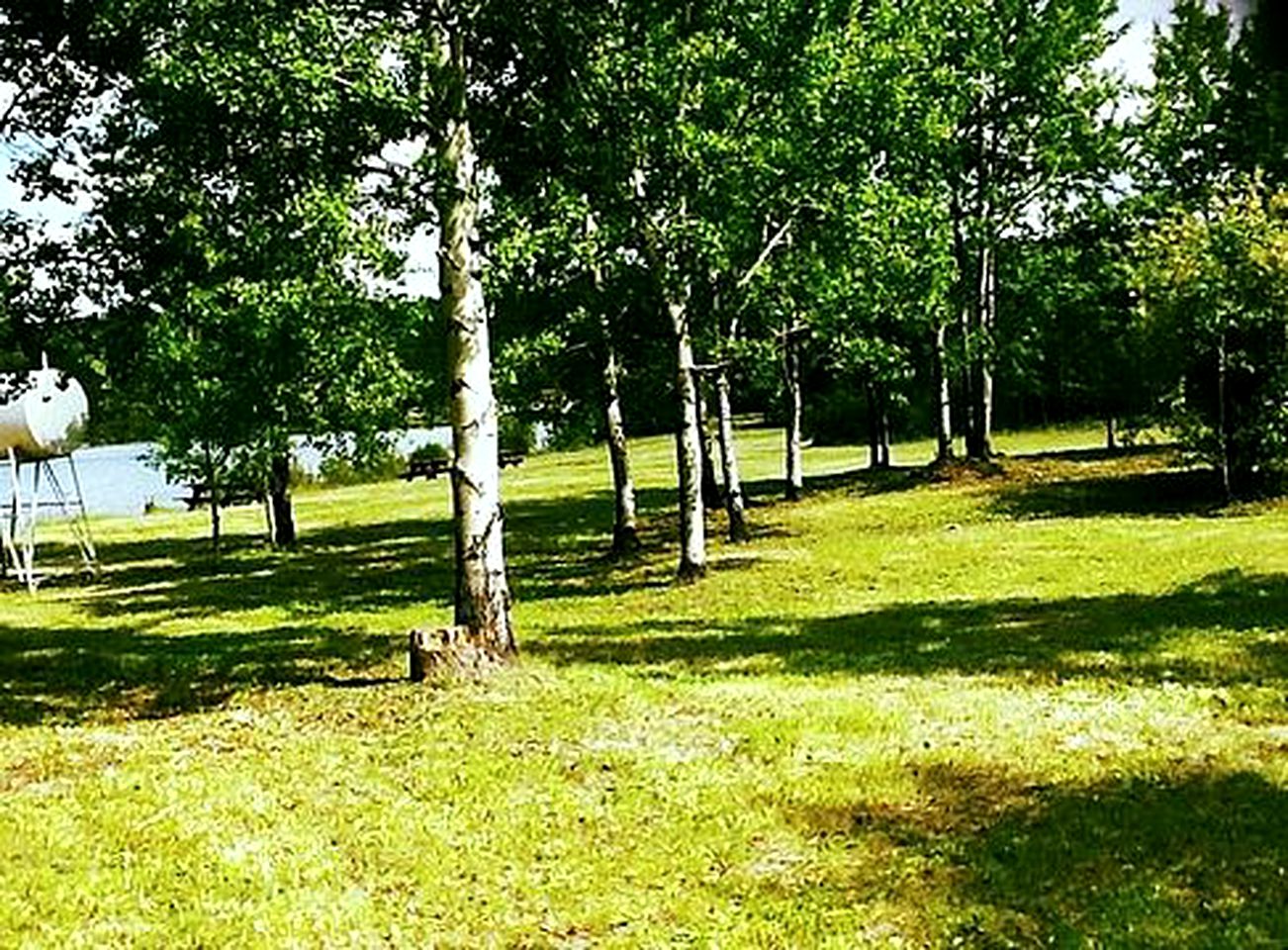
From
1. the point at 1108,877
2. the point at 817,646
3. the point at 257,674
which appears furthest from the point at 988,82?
the point at 1108,877

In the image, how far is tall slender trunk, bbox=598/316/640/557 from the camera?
23.8 m

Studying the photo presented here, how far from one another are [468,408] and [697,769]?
454cm

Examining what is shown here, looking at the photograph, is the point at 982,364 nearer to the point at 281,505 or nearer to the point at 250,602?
the point at 281,505

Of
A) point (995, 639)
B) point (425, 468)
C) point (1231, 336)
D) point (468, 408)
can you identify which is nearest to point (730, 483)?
point (1231, 336)

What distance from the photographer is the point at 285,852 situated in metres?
7.33

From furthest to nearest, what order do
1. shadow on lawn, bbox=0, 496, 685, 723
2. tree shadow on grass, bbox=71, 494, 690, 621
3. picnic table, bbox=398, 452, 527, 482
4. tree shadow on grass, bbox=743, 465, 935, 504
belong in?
picnic table, bbox=398, 452, 527, 482
tree shadow on grass, bbox=743, 465, 935, 504
tree shadow on grass, bbox=71, 494, 690, 621
shadow on lawn, bbox=0, 496, 685, 723

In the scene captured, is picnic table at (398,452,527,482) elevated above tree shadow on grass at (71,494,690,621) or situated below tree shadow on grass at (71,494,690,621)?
above

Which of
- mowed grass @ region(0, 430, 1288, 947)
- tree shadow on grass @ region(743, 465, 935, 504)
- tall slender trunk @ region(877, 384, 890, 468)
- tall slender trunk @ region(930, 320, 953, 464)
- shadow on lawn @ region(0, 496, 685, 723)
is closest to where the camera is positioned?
mowed grass @ region(0, 430, 1288, 947)

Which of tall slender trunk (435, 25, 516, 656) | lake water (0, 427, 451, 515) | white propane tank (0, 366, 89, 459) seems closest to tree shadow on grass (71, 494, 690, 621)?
lake water (0, 427, 451, 515)

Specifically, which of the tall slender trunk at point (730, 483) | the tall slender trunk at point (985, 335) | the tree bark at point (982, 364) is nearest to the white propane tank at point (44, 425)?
the tall slender trunk at point (730, 483)

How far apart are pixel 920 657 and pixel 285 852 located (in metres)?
6.94

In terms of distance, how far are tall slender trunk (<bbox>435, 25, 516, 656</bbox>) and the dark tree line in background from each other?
0.03m

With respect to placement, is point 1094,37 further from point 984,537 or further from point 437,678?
point 437,678

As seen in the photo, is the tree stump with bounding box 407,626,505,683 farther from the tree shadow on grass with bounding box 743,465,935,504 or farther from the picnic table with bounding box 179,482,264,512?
the picnic table with bounding box 179,482,264,512
